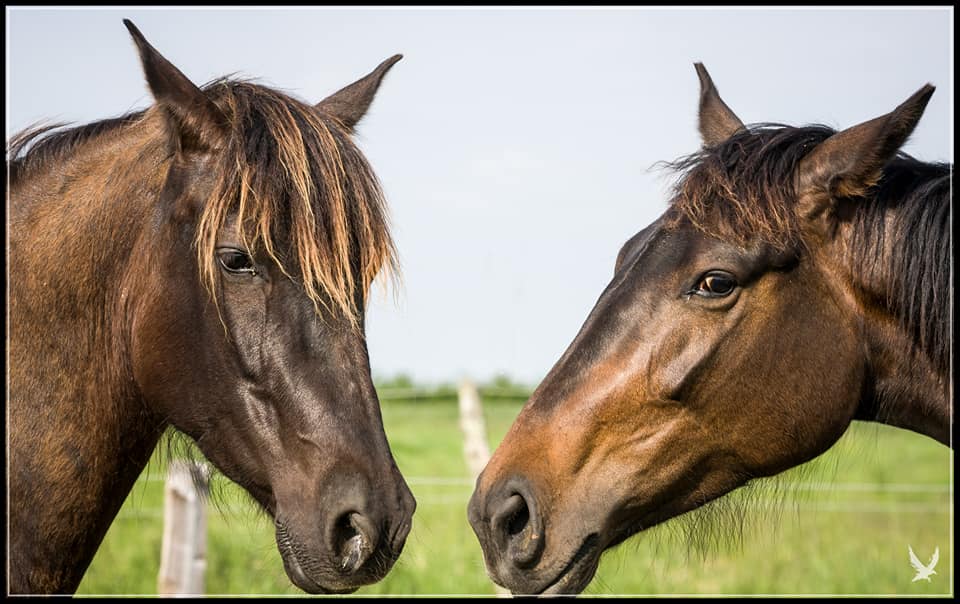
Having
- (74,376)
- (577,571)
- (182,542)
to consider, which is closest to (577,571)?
(577,571)

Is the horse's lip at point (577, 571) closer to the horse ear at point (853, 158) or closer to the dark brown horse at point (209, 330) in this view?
the dark brown horse at point (209, 330)

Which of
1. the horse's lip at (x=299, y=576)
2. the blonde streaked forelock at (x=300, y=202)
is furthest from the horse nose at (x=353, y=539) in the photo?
the blonde streaked forelock at (x=300, y=202)

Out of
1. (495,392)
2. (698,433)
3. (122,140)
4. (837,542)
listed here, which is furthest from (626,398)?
(837,542)

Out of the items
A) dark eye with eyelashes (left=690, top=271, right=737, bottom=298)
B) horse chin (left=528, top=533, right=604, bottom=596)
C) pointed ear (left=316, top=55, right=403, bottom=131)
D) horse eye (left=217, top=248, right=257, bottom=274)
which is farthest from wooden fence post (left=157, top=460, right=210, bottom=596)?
dark eye with eyelashes (left=690, top=271, right=737, bottom=298)

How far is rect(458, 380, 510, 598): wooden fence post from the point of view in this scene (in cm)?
795

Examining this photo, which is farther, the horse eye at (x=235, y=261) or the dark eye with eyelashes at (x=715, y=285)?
the dark eye with eyelashes at (x=715, y=285)

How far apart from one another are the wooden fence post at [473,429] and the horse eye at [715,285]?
488 cm

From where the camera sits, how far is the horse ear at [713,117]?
4098 millimetres

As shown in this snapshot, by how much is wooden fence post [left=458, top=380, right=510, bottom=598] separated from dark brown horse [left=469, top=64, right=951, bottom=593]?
15.3 feet

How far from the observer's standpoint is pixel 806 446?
334 cm

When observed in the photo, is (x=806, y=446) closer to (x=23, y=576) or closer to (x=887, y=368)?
(x=887, y=368)

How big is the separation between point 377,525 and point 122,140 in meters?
1.80

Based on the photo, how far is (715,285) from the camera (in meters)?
3.25

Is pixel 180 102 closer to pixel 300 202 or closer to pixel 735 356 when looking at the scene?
pixel 300 202
